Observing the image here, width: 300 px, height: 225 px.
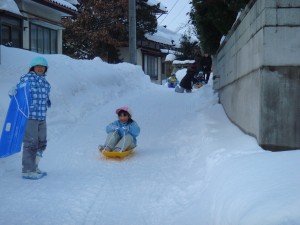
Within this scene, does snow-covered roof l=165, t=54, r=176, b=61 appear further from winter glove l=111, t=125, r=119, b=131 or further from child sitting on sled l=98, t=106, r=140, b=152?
winter glove l=111, t=125, r=119, b=131

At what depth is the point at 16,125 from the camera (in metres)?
5.88

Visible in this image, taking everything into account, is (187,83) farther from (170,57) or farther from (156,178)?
(170,57)

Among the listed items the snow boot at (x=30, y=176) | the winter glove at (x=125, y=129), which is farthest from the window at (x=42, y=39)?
the snow boot at (x=30, y=176)

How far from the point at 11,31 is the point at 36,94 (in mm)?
14445

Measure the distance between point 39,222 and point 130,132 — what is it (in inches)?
130

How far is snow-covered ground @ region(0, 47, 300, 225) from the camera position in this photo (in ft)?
11.5

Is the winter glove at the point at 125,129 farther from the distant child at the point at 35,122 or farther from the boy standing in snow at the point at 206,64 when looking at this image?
the boy standing in snow at the point at 206,64

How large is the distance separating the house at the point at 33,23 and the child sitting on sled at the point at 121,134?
11423 mm

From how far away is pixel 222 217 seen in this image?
348cm

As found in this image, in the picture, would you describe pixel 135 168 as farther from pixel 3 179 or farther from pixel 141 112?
pixel 141 112

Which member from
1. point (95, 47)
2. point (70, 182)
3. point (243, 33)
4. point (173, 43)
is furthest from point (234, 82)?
point (173, 43)

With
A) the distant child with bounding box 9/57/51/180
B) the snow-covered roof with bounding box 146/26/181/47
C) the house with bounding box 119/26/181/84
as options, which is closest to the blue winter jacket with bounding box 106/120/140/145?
the distant child with bounding box 9/57/51/180

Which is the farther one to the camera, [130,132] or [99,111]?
[99,111]

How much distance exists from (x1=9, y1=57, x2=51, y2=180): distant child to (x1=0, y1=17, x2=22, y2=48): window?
13136 millimetres
